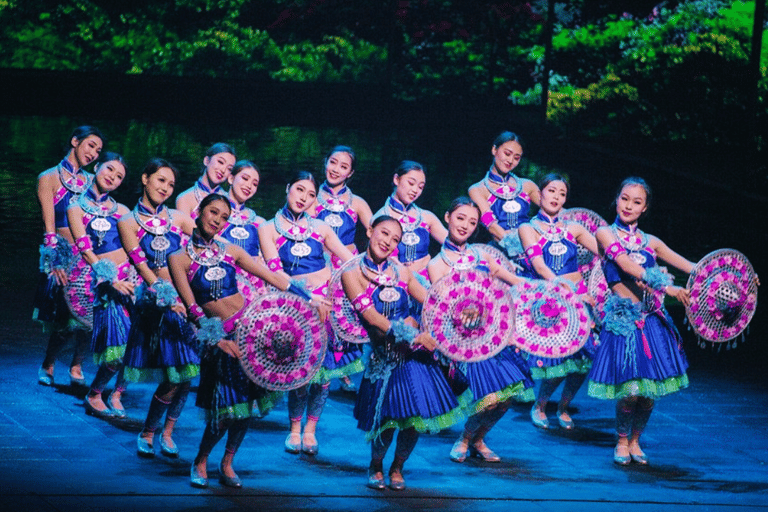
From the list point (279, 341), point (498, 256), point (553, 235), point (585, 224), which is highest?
point (585, 224)

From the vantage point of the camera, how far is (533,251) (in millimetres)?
7219

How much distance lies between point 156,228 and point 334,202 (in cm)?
148

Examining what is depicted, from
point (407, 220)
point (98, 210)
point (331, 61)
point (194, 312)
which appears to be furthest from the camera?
point (331, 61)

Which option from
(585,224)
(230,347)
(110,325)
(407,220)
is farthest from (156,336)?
(585,224)

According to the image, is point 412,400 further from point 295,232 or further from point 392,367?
point 295,232

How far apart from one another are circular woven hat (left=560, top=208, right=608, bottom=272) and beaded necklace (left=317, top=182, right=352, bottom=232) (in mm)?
1341

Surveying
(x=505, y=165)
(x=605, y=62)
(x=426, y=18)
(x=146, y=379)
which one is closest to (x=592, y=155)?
(x=605, y=62)

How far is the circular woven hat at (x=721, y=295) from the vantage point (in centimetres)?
655

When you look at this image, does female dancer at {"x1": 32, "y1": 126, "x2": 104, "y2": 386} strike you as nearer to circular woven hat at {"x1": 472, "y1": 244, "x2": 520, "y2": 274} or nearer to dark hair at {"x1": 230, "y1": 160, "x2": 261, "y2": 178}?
dark hair at {"x1": 230, "y1": 160, "x2": 261, "y2": 178}

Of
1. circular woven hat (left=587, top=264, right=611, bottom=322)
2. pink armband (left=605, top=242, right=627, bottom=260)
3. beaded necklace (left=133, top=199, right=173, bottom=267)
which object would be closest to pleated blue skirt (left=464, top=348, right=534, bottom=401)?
pink armband (left=605, top=242, right=627, bottom=260)

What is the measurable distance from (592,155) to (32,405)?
10.6 m

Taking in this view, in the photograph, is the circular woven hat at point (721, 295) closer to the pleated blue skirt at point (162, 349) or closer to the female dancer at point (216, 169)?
the pleated blue skirt at point (162, 349)

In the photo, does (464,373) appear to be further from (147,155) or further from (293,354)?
(147,155)

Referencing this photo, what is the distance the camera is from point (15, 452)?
6.17m
